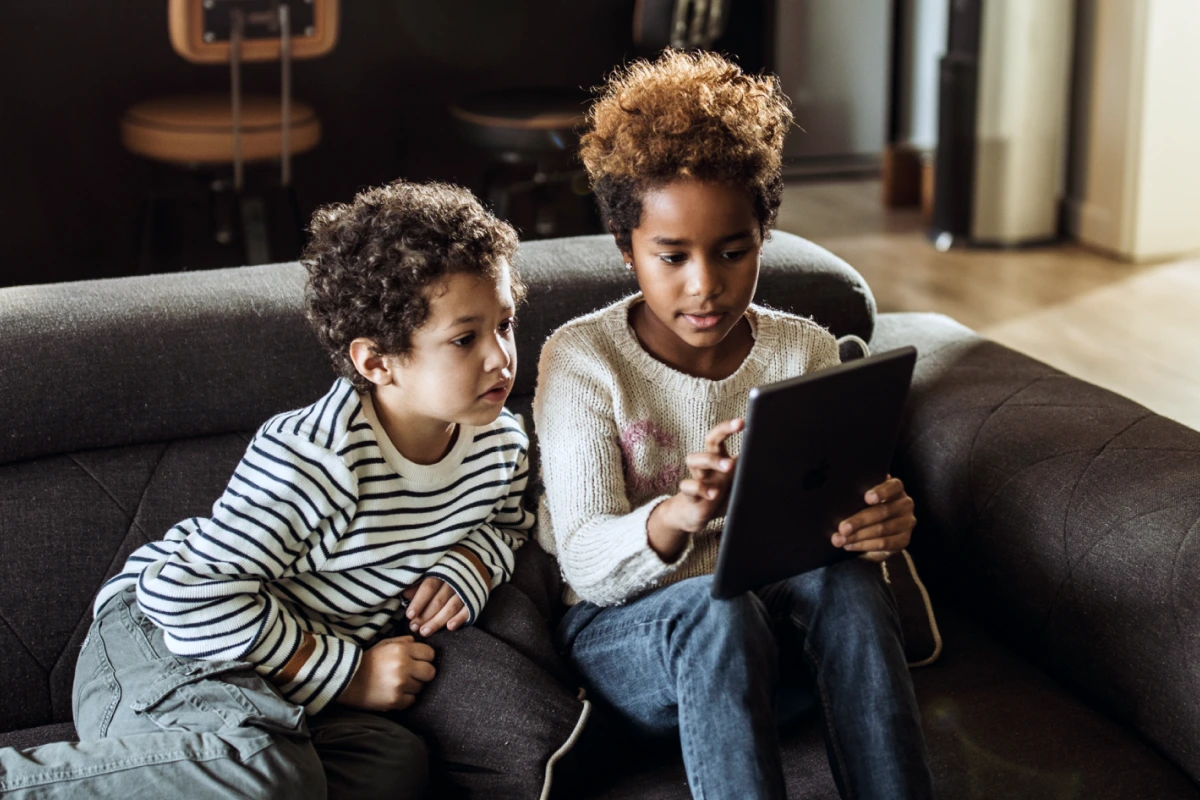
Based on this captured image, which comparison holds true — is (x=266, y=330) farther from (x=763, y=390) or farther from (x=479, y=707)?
(x=763, y=390)

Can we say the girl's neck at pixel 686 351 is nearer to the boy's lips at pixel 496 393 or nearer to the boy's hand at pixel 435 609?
the boy's lips at pixel 496 393

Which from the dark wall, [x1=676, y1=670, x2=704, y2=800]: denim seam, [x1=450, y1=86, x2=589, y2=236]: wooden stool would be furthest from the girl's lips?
the dark wall

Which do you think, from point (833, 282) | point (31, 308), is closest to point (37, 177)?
point (31, 308)

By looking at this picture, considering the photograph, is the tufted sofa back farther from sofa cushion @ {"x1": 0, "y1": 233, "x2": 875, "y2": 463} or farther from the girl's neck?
the girl's neck

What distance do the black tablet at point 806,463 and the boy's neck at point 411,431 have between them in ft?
1.26

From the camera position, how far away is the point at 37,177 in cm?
330

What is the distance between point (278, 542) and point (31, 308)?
0.47 m

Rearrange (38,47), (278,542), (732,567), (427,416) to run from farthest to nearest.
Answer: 1. (38,47)
2. (427,416)
3. (278,542)
4. (732,567)

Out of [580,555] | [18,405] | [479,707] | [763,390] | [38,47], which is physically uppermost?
[38,47]

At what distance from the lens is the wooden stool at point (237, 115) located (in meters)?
2.71

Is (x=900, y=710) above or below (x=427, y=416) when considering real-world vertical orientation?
below

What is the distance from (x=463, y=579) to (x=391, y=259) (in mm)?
351

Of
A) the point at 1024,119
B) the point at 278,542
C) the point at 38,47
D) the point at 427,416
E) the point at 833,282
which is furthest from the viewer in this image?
the point at 1024,119

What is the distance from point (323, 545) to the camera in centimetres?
128
